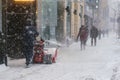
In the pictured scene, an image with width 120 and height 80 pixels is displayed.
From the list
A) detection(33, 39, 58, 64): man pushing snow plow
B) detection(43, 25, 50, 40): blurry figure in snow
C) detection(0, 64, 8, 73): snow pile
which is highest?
detection(43, 25, 50, 40): blurry figure in snow

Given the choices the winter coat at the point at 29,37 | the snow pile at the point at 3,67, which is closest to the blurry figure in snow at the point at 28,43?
the winter coat at the point at 29,37

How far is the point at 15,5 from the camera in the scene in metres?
20.1

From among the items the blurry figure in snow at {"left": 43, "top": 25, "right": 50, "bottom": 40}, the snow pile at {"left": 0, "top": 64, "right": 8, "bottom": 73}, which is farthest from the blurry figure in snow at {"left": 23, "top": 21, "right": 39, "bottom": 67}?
the blurry figure in snow at {"left": 43, "top": 25, "right": 50, "bottom": 40}

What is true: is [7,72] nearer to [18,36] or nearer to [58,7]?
[18,36]

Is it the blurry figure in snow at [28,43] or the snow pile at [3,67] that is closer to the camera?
the snow pile at [3,67]

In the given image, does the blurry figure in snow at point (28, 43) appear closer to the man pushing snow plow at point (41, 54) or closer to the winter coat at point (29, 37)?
the winter coat at point (29, 37)

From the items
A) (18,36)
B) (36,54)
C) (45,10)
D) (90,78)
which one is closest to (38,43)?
(36,54)

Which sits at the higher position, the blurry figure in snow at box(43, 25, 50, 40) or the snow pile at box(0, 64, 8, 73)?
the blurry figure in snow at box(43, 25, 50, 40)

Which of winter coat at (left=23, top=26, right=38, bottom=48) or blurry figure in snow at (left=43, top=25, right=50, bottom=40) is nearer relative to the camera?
winter coat at (left=23, top=26, right=38, bottom=48)

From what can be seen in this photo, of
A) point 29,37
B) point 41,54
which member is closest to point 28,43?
point 29,37

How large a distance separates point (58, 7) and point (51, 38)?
4311 mm

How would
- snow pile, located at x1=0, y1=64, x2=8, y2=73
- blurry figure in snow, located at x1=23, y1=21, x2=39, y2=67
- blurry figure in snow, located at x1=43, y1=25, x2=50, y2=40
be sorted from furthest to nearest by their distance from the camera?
blurry figure in snow, located at x1=43, y1=25, x2=50, y2=40, blurry figure in snow, located at x1=23, y1=21, x2=39, y2=67, snow pile, located at x1=0, y1=64, x2=8, y2=73

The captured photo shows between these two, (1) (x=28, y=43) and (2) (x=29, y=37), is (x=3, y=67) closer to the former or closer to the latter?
(1) (x=28, y=43)

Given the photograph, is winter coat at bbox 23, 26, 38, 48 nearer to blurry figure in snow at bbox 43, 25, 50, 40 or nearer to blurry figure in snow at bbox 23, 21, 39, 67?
blurry figure in snow at bbox 23, 21, 39, 67
